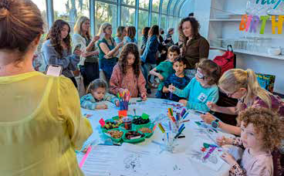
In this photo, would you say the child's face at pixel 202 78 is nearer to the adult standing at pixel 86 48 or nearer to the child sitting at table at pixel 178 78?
the child sitting at table at pixel 178 78

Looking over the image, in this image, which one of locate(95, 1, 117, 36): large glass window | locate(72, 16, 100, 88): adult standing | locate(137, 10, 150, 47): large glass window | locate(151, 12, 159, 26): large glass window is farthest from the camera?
locate(151, 12, 159, 26): large glass window

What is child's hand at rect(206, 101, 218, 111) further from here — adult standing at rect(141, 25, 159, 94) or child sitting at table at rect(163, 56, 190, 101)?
adult standing at rect(141, 25, 159, 94)

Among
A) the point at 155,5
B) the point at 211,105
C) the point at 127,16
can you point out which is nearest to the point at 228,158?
the point at 211,105

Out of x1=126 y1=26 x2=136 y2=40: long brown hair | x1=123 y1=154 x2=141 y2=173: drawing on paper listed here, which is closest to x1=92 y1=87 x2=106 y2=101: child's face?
x1=123 y1=154 x2=141 y2=173: drawing on paper

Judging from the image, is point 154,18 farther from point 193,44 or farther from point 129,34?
point 193,44

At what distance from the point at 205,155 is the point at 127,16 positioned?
5.32m

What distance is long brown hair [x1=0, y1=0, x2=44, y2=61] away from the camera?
56cm

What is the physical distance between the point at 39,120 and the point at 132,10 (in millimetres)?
5994

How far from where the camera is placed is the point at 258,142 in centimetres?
106

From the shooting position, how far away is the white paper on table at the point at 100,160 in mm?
984

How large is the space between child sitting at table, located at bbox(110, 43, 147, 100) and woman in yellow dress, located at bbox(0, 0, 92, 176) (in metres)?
1.63

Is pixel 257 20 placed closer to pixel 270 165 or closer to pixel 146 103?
pixel 146 103

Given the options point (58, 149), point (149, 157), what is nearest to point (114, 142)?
point (149, 157)

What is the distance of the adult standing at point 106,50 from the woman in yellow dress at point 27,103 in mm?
2701
